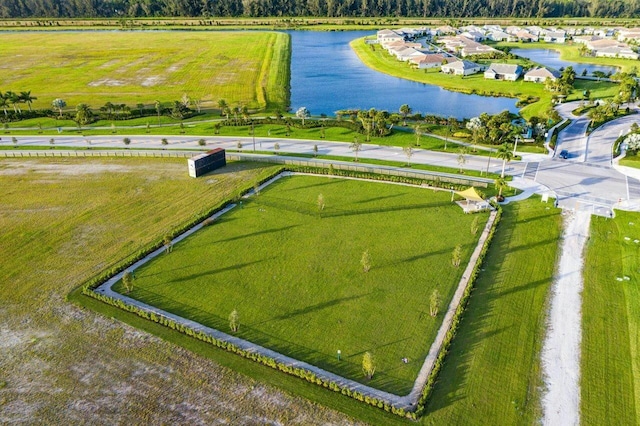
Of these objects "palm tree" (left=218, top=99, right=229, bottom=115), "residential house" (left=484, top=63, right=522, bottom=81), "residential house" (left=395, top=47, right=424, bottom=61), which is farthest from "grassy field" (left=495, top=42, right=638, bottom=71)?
"palm tree" (left=218, top=99, right=229, bottom=115)

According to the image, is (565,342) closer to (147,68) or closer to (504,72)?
(504,72)

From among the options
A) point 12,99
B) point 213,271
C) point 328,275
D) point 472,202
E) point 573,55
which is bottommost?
point 213,271

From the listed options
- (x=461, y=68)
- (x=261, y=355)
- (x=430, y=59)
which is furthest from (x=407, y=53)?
(x=261, y=355)

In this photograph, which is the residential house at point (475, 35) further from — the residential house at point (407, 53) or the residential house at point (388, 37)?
the residential house at point (407, 53)

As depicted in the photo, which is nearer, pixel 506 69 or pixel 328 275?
pixel 328 275

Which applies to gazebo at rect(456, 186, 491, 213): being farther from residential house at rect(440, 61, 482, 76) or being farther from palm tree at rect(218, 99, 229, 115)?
residential house at rect(440, 61, 482, 76)

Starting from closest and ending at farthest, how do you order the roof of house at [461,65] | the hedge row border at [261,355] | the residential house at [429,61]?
1. the hedge row border at [261,355]
2. the roof of house at [461,65]
3. the residential house at [429,61]

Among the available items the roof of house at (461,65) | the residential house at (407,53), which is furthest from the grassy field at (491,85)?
the roof of house at (461,65)
